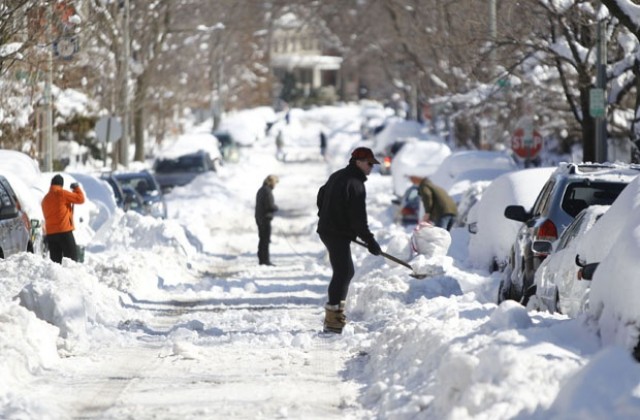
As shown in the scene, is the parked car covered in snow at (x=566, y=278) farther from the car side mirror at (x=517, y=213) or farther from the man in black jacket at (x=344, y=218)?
the car side mirror at (x=517, y=213)

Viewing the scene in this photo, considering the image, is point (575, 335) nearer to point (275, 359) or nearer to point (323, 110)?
point (275, 359)

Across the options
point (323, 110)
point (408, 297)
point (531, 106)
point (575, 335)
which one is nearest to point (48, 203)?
point (408, 297)

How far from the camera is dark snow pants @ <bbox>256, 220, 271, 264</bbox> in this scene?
996 inches

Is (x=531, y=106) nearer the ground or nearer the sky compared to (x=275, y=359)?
nearer the sky

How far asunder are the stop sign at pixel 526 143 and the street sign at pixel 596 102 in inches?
330

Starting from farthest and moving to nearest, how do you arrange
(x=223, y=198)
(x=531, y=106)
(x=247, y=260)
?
(x=223, y=198)
(x=531, y=106)
(x=247, y=260)

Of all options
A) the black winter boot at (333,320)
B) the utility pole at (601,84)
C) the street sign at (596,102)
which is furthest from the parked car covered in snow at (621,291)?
the street sign at (596,102)

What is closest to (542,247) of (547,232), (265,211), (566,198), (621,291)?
(547,232)

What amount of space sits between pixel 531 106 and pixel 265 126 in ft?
220

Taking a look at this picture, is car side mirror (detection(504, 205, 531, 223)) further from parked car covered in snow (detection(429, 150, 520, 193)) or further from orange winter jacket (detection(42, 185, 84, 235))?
parked car covered in snow (detection(429, 150, 520, 193))

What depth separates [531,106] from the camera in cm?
3756

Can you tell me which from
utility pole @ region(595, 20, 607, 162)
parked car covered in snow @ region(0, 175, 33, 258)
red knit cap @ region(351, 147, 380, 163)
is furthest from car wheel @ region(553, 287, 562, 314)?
utility pole @ region(595, 20, 607, 162)

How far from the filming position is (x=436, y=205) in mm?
24156

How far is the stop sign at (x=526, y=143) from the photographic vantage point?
1323 inches
